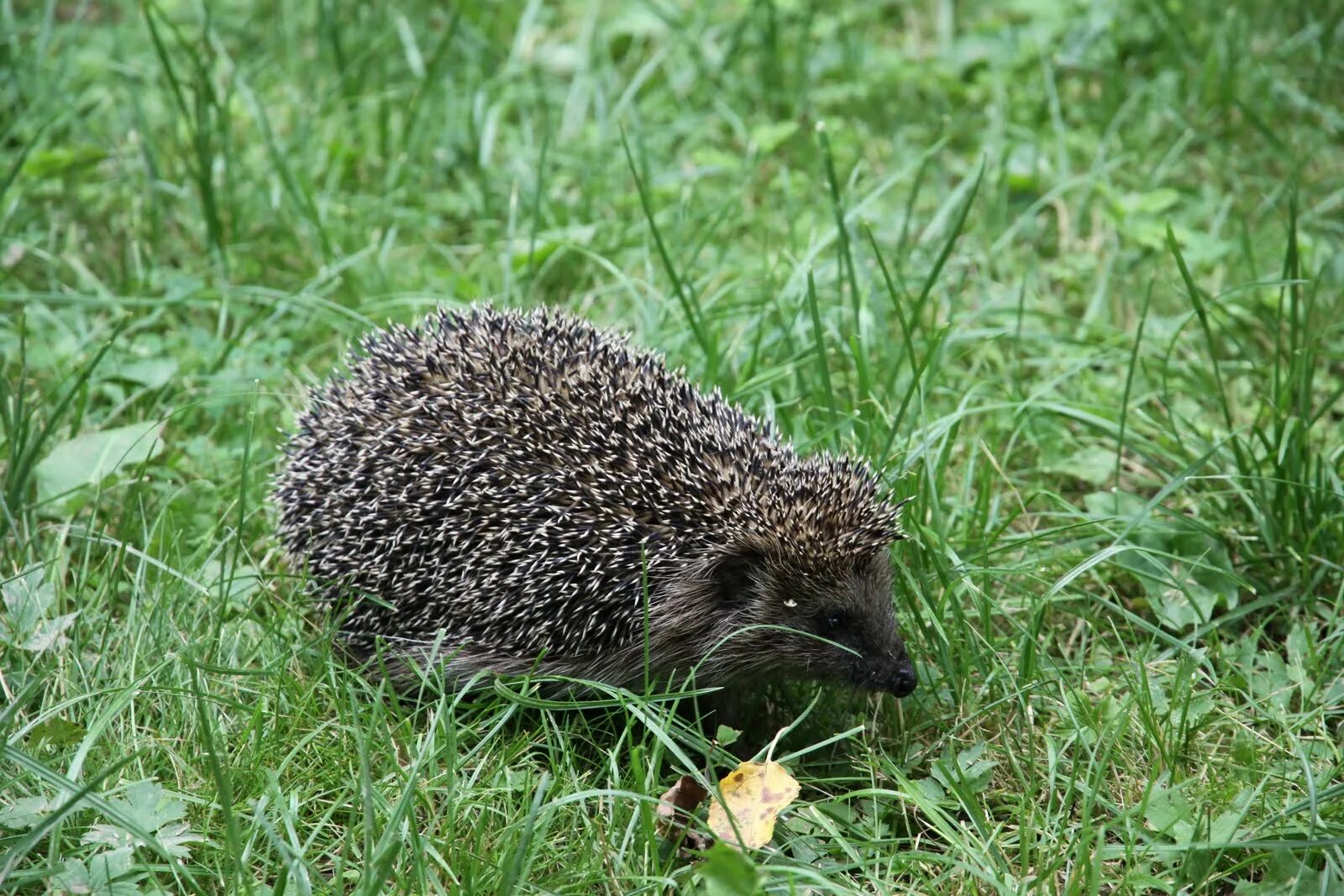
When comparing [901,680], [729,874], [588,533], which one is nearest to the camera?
[729,874]

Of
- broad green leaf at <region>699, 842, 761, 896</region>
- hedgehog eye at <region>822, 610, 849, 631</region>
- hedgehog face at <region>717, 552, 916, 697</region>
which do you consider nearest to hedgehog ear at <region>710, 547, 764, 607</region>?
hedgehog face at <region>717, 552, 916, 697</region>

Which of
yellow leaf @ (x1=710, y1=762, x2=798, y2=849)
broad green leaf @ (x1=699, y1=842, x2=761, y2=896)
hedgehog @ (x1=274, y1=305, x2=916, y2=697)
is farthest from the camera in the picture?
hedgehog @ (x1=274, y1=305, x2=916, y2=697)

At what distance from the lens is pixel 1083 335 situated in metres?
6.80

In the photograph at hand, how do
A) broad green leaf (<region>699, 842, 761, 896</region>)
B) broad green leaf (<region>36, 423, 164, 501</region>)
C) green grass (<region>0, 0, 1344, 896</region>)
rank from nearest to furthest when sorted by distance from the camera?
broad green leaf (<region>699, 842, 761, 896</region>), green grass (<region>0, 0, 1344, 896</region>), broad green leaf (<region>36, 423, 164, 501</region>)

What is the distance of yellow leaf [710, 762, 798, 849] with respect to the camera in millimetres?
4062

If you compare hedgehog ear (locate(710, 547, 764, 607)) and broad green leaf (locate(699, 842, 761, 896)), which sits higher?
hedgehog ear (locate(710, 547, 764, 607))

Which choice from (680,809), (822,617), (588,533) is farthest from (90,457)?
(822,617)

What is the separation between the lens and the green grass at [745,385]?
4.16 metres

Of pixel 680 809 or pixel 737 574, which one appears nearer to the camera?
pixel 680 809

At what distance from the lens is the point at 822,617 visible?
4699mm

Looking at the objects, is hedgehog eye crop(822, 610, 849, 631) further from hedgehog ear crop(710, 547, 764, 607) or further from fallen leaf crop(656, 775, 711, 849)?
fallen leaf crop(656, 775, 711, 849)

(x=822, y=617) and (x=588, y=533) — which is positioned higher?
(x=588, y=533)

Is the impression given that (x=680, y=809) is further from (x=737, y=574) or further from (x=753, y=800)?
(x=737, y=574)

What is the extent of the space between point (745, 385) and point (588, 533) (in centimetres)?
137
